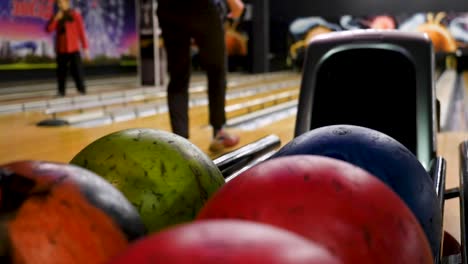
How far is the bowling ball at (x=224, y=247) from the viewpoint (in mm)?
344

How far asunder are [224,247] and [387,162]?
0.42 metres

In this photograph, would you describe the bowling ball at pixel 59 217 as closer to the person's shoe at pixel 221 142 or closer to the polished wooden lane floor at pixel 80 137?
the polished wooden lane floor at pixel 80 137

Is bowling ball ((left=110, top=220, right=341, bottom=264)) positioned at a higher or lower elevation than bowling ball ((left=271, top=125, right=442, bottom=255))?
higher

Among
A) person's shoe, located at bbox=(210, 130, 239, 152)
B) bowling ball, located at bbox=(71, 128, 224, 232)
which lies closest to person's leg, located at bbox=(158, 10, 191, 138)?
person's shoe, located at bbox=(210, 130, 239, 152)

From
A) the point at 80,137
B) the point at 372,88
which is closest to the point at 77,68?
the point at 80,137

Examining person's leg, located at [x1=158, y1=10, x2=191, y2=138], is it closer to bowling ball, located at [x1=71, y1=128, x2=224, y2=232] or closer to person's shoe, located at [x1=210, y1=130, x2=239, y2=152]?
person's shoe, located at [x1=210, y1=130, x2=239, y2=152]

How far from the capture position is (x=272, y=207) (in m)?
0.50

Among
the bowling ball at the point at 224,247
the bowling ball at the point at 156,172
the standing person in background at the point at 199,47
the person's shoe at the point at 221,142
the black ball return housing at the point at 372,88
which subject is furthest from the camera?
the person's shoe at the point at 221,142

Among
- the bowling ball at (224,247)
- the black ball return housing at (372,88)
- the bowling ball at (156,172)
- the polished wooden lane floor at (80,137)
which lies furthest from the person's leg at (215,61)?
the bowling ball at (224,247)

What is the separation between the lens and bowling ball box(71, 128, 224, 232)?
65 cm

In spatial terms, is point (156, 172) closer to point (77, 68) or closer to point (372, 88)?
point (372, 88)

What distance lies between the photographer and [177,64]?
7.25 feet

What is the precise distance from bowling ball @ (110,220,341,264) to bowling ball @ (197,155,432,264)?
0.11m

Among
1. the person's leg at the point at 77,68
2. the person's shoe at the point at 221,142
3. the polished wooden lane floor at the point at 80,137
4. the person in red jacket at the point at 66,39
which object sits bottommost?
the polished wooden lane floor at the point at 80,137
